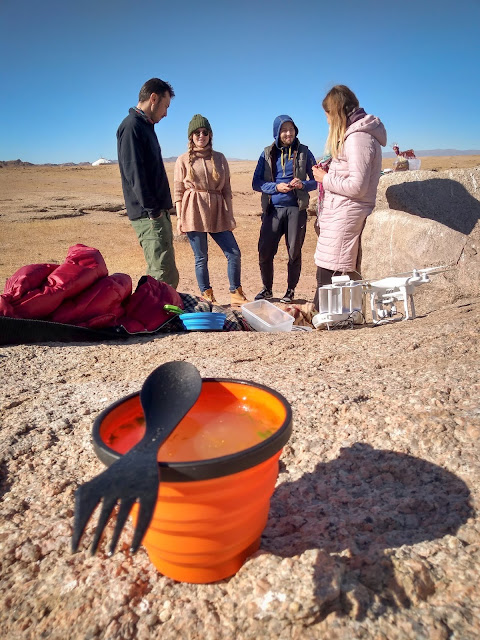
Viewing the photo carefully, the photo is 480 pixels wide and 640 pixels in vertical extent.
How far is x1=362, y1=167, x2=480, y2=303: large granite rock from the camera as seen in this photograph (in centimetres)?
446

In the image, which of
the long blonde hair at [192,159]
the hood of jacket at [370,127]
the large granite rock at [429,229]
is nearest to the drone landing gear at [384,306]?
the large granite rock at [429,229]

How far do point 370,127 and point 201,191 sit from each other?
6.31ft

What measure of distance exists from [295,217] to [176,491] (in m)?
4.53

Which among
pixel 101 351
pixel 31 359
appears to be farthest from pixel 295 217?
pixel 31 359

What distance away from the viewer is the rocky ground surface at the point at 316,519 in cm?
102

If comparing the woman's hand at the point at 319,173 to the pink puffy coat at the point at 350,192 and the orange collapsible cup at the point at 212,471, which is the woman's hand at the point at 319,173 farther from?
the orange collapsible cup at the point at 212,471

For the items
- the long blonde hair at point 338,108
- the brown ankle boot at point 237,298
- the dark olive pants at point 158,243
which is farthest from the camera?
the brown ankle boot at point 237,298

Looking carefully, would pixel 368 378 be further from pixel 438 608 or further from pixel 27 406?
pixel 27 406

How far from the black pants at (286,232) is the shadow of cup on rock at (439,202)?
114 centimetres

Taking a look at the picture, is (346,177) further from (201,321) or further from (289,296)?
(289,296)

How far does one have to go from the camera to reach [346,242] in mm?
3912

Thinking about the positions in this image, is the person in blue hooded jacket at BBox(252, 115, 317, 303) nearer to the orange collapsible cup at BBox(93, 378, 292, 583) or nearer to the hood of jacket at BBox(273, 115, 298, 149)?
the hood of jacket at BBox(273, 115, 298, 149)

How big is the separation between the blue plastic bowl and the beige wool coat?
163 cm

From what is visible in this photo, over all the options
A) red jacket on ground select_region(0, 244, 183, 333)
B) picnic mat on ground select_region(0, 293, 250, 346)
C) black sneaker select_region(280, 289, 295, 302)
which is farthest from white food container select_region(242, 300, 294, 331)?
black sneaker select_region(280, 289, 295, 302)
